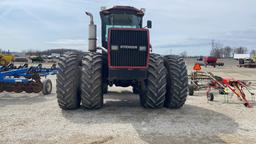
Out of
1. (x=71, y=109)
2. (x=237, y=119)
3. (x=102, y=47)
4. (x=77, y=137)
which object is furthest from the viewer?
(x=102, y=47)

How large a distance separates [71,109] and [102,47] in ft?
8.11

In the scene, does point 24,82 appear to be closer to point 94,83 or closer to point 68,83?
point 68,83

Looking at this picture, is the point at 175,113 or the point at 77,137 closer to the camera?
the point at 77,137

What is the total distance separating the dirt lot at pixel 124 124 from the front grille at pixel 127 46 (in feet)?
4.74

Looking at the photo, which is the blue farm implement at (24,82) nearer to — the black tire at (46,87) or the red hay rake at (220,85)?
the black tire at (46,87)

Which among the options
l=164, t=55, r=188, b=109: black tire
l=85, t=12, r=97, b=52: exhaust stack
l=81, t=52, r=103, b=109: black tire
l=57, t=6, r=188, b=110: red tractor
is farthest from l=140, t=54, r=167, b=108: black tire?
l=85, t=12, r=97, b=52: exhaust stack

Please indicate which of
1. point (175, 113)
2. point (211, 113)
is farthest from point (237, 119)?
point (175, 113)

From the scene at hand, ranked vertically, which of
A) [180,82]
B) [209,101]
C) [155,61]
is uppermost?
[155,61]

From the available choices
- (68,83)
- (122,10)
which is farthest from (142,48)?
(122,10)

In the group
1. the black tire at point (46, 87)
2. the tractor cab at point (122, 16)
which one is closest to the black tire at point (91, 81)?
the tractor cab at point (122, 16)

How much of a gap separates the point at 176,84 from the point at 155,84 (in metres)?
0.80

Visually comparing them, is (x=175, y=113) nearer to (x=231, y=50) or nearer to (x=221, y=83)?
(x=221, y=83)

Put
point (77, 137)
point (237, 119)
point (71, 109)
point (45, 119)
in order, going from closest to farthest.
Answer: point (77, 137) → point (45, 119) → point (237, 119) → point (71, 109)

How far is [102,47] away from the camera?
986 centimetres
